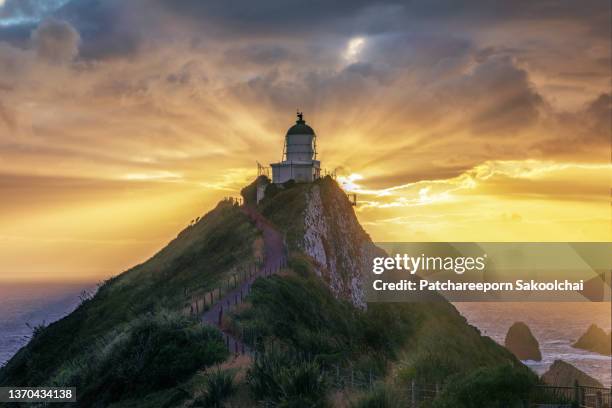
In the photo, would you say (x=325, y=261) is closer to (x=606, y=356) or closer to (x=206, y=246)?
(x=206, y=246)

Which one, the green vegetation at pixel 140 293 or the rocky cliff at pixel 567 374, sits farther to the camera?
the rocky cliff at pixel 567 374

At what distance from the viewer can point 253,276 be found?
153 feet

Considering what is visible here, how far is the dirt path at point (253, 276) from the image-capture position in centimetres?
2953

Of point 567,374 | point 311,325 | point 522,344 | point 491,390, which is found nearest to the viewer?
point 491,390

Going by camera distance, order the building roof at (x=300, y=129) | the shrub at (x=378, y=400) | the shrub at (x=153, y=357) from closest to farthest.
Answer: the shrub at (x=378, y=400), the shrub at (x=153, y=357), the building roof at (x=300, y=129)

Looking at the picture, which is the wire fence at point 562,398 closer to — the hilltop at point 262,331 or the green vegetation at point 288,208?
the hilltop at point 262,331

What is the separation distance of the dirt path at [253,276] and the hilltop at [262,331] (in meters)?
0.25

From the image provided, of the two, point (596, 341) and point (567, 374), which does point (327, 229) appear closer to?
point (567, 374)

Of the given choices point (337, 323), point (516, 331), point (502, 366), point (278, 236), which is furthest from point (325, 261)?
point (516, 331)

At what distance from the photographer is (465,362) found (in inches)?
2926

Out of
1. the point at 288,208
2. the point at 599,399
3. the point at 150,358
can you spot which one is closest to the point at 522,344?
the point at 288,208

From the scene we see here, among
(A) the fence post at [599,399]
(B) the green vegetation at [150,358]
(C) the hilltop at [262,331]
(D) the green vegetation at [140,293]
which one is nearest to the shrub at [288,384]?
(C) the hilltop at [262,331]

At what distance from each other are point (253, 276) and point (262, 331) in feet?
50.1

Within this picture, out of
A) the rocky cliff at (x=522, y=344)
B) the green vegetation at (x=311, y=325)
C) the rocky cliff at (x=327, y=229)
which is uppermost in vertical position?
the rocky cliff at (x=327, y=229)
